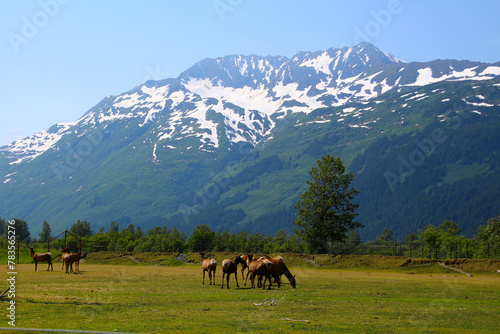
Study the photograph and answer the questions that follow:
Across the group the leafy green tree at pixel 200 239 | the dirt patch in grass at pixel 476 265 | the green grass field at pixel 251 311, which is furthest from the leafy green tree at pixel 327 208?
the green grass field at pixel 251 311

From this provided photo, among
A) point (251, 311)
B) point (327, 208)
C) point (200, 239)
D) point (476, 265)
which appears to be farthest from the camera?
point (200, 239)

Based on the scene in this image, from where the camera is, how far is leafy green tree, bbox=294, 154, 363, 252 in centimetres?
6631

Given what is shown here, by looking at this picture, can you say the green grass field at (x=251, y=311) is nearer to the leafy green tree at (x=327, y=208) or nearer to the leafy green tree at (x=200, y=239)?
the leafy green tree at (x=327, y=208)

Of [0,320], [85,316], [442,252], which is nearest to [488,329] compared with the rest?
[85,316]

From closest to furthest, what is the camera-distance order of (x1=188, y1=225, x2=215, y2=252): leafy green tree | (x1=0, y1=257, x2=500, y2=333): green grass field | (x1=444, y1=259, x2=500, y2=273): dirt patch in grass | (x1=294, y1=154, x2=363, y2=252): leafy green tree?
(x1=0, y1=257, x2=500, y2=333): green grass field, (x1=444, y1=259, x2=500, y2=273): dirt patch in grass, (x1=294, y1=154, x2=363, y2=252): leafy green tree, (x1=188, y1=225, x2=215, y2=252): leafy green tree

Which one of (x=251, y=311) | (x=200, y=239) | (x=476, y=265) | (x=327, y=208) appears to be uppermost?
(x=327, y=208)

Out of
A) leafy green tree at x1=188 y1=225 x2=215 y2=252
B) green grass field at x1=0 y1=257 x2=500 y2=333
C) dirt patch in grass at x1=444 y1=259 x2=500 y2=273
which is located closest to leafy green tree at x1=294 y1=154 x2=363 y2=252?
dirt patch in grass at x1=444 y1=259 x2=500 y2=273

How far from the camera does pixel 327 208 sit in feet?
219

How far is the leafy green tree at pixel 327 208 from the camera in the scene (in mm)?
66312

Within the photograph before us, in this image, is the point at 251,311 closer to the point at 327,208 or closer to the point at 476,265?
the point at 476,265

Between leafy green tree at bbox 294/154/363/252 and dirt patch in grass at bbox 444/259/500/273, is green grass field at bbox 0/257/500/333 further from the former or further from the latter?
leafy green tree at bbox 294/154/363/252

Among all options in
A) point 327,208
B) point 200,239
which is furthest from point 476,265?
point 200,239

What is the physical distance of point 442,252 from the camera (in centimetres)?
11844

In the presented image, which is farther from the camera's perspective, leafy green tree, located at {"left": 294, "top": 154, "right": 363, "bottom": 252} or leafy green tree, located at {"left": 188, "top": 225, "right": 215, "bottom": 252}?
leafy green tree, located at {"left": 188, "top": 225, "right": 215, "bottom": 252}
